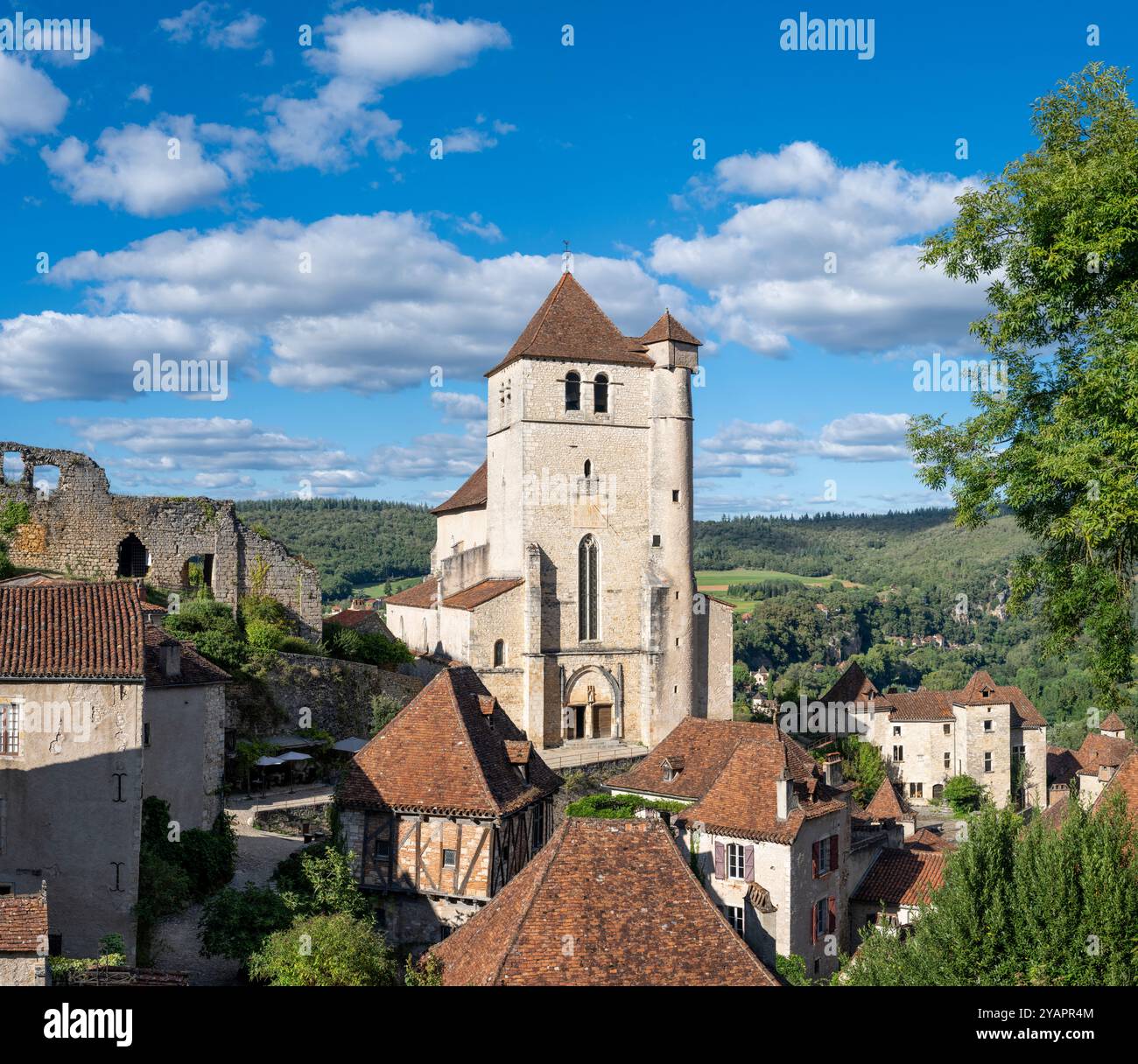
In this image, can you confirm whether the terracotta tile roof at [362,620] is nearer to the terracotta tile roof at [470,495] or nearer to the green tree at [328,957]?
the terracotta tile roof at [470,495]

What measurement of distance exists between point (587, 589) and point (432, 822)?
2240cm

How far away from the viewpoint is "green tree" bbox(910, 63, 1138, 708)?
36.5 feet

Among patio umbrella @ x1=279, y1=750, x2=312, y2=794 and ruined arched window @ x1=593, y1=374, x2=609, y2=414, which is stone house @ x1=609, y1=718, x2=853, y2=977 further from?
ruined arched window @ x1=593, y1=374, x2=609, y2=414

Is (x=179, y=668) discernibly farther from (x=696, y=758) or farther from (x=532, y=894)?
(x=696, y=758)

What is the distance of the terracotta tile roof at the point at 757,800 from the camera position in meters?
25.2

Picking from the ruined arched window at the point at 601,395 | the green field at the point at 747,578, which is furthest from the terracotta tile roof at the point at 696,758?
the green field at the point at 747,578

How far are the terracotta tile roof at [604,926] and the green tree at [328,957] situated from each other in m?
1.39

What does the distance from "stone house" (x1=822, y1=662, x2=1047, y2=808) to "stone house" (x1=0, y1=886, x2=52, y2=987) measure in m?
46.6

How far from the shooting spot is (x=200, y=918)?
21.4 meters

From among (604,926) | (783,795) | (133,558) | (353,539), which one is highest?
(353,539)

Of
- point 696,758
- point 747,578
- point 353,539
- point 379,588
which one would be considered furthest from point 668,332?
point 747,578

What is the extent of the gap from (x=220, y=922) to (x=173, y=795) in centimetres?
558

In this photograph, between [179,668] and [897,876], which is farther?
[897,876]

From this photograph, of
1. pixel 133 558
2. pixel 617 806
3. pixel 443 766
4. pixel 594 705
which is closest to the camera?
pixel 443 766
